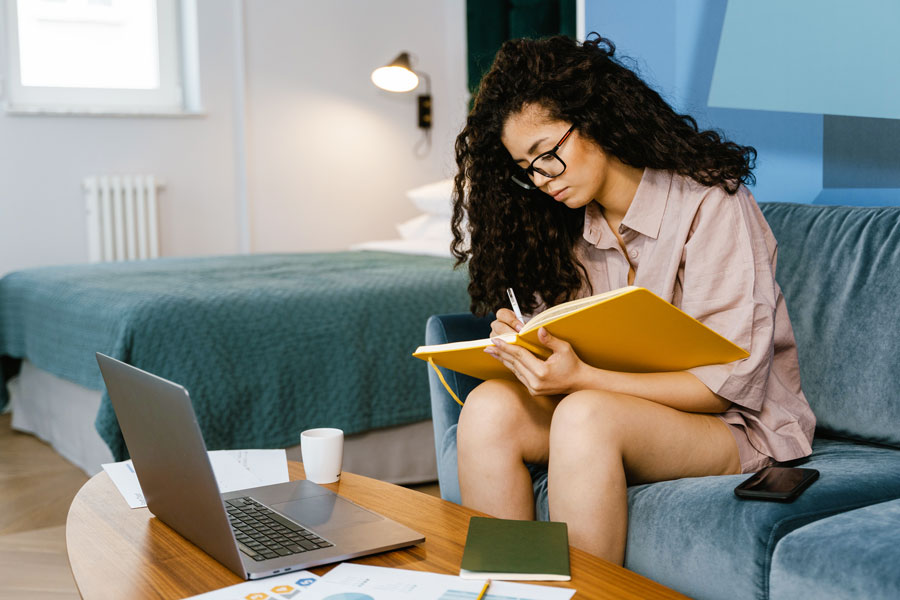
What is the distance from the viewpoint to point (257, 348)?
2115 mm

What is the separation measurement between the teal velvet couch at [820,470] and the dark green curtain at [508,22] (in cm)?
211

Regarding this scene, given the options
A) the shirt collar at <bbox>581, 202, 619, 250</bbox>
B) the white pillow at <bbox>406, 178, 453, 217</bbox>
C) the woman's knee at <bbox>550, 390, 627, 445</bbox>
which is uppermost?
the shirt collar at <bbox>581, 202, 619, 250</bbox>

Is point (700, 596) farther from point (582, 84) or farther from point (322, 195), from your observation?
point (322, 195)

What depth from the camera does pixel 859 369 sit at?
4.66 ft

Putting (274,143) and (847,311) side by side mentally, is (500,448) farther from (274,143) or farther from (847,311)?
(274,143)

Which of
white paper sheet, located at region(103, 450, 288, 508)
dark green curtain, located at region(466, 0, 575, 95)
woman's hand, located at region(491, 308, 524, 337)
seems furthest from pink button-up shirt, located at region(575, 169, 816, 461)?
dark green curtain, located at region(466, 0, 575, 95)

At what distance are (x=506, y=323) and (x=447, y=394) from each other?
0.66 feet

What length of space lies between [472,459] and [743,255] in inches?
19.5

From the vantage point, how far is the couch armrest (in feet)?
4.92

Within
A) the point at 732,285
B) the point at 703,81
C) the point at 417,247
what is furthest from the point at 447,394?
the point at 417,247

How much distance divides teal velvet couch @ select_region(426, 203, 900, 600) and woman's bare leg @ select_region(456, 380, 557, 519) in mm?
54

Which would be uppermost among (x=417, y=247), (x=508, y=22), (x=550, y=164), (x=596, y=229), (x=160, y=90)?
(x=508, y=22)

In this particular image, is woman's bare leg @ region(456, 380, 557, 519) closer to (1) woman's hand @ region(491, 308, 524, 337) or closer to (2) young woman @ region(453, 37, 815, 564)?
(2) young woman @ region(453, 37, 815, 564)

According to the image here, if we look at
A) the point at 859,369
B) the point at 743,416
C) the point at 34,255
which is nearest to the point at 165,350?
the point at 743,416
